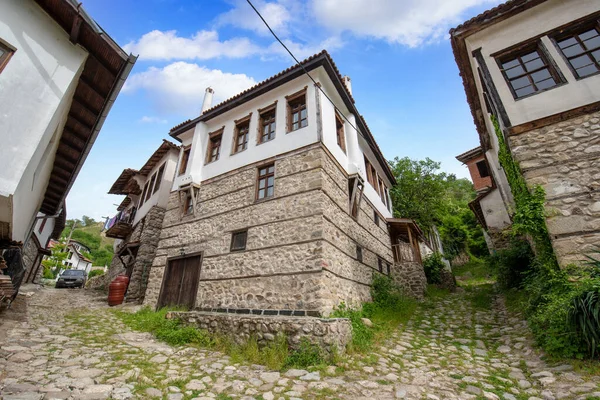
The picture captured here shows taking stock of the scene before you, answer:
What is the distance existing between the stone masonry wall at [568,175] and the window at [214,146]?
936 cm

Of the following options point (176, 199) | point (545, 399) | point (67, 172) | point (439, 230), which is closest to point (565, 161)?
point (545, 399)

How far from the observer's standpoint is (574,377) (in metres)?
3.31

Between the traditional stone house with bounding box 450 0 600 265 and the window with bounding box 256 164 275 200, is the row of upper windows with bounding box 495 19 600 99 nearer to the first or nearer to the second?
the traditional stone house with bounding box 450 0 600 265

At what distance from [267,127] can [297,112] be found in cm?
126

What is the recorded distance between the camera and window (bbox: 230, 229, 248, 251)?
7.59 meters

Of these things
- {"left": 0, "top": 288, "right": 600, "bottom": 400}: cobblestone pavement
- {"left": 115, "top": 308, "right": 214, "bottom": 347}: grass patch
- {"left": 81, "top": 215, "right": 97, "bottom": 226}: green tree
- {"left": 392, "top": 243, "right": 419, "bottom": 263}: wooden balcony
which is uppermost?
{"left": 81, "top": 215, "right": 97, "bottom": 226}: green tree

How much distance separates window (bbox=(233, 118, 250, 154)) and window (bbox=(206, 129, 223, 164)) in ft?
2.86

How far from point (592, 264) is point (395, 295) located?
540 cm

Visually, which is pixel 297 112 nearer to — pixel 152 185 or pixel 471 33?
pixel 471 33

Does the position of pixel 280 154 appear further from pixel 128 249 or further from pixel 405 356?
pixel 128 249

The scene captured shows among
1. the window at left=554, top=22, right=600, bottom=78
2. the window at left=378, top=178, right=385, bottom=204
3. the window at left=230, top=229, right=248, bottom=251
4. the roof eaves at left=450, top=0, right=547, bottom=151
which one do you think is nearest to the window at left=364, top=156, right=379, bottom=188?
the window at left=378, top=178, right=385, bottom=204

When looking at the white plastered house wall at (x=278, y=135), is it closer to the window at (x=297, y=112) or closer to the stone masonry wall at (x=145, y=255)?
the window at (x=297, y=112)

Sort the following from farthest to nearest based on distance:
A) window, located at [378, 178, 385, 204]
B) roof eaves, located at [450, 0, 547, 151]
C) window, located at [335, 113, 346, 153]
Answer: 1. window, located at [378, 178, 385, 204]
2. window, located at [335, 113, 346, 153]
3. roof eaves, located at [450, 0, 547, 151]

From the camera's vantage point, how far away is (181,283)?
833 centimetres
